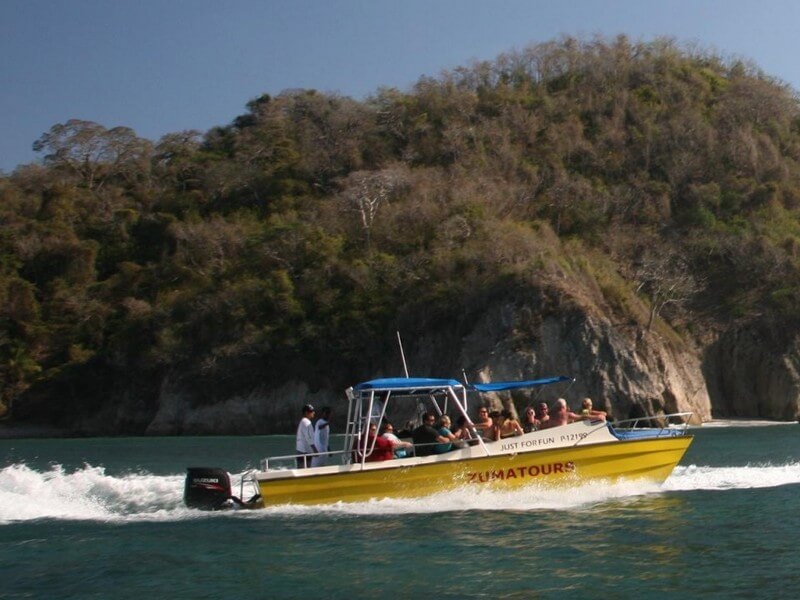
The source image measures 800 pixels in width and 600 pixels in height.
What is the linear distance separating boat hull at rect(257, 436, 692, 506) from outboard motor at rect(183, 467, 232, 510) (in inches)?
28.6

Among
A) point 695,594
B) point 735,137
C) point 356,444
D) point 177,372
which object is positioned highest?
point 735,137

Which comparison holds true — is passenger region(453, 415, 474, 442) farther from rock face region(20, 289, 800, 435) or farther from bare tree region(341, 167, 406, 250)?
bare tree region(341, 167, 406, 250)

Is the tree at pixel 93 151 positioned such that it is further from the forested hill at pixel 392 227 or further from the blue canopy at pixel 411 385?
the blue canopy at pixel 411 385

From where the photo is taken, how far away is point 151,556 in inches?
571

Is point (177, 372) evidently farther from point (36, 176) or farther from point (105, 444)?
point (36, 176)

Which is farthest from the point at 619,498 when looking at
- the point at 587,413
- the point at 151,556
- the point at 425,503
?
the point at 151,556

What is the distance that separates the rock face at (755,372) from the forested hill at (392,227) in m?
0.53

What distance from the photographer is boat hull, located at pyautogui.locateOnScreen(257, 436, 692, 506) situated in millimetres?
17703

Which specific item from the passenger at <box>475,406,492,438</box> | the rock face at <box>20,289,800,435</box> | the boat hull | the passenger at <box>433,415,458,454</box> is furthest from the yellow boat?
the rock face at <box>20,289,800,435</box>

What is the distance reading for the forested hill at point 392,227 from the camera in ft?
183

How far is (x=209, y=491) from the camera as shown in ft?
58.9

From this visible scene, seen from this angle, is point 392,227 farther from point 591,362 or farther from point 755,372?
point 755,372

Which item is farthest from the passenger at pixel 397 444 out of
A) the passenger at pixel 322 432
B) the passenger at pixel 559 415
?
the passenger at pixel 559 415

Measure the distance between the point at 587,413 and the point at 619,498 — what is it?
1.70 m
